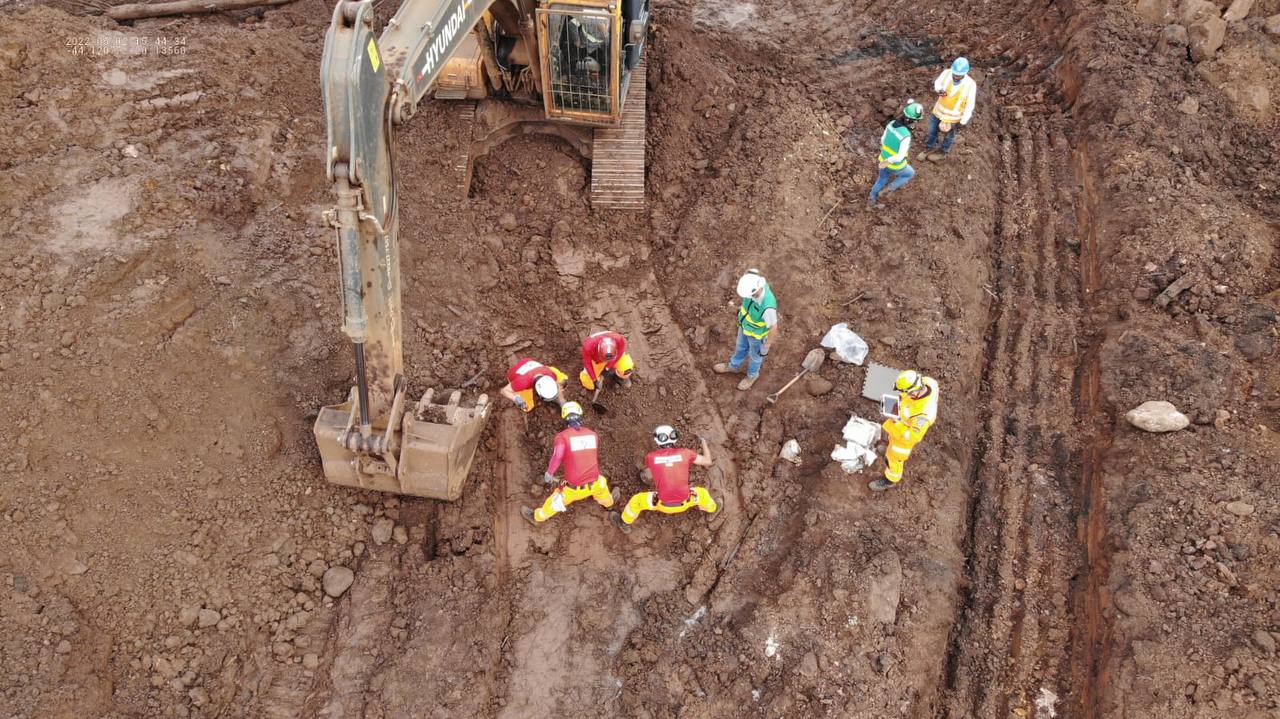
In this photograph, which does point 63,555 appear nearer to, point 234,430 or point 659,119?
point 234,430

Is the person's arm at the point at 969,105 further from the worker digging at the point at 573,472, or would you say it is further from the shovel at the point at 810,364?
the worker digging at the point at 573,472

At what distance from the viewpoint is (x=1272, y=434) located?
7.60 metres

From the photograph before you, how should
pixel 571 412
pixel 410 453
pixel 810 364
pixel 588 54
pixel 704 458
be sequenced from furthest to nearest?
1. pixel 588 54
2. pixel 810 364
3. pixel 704 458
4. pixel 571 412
5. pixel 410 453

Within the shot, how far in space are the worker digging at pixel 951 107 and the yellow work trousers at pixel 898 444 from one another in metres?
4.69

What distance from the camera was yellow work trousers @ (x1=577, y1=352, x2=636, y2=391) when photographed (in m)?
8.44

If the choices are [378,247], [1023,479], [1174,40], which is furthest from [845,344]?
[1174,40]

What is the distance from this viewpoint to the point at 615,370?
8.59 meters

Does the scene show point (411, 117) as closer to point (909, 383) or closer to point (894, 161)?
point (909, 383)

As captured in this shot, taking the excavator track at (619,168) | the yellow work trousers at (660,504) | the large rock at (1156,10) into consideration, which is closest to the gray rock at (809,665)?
the yellow work trousers at (660,504)

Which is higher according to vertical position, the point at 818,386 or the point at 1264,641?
the point at 818,386

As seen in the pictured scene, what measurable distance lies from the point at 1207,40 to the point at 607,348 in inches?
370

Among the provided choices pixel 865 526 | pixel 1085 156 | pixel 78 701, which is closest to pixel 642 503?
pixel 865 526

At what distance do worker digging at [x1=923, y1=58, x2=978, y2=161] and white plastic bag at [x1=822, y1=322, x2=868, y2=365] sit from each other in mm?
3273

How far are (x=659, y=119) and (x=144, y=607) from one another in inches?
317
